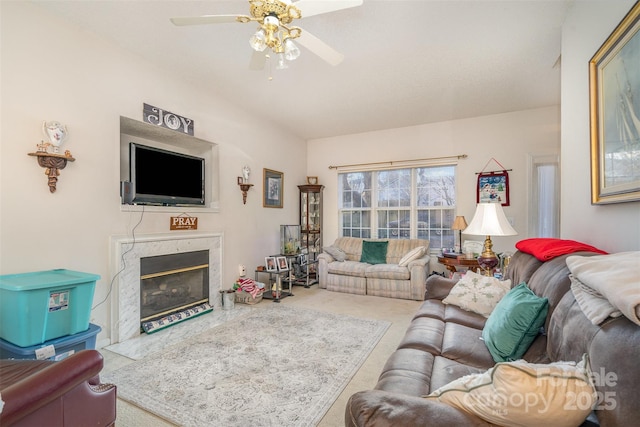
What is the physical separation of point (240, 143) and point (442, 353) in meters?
3.67

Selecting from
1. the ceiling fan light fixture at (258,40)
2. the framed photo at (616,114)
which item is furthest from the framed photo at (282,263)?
the framed photo at (616,114)

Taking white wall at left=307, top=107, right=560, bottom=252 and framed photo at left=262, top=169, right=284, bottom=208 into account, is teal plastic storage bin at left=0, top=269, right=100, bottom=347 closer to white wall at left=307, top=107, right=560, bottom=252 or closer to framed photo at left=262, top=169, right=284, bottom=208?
framed photo at left=262, top=169, right=284, bottom=208

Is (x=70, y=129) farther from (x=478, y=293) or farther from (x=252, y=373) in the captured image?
(x=478, y=293)

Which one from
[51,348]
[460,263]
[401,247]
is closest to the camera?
[51,348]

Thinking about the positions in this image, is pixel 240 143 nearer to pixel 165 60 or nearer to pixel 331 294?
pixel 165 60

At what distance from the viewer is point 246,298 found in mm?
3873

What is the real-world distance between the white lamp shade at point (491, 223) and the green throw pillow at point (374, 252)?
2216 millimetres

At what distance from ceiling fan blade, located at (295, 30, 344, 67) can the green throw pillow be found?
3337 mm

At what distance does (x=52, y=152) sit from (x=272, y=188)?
9.61 feet

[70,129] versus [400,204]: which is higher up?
[70,129]

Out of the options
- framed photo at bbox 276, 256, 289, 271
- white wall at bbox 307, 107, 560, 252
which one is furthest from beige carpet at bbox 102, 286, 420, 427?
white wall at bbox 307, 107, 560, 252

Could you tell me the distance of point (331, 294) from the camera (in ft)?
14.4

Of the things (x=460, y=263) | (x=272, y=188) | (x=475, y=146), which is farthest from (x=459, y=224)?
(x=272, y=188)

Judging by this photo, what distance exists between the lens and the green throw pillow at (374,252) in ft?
15.6
